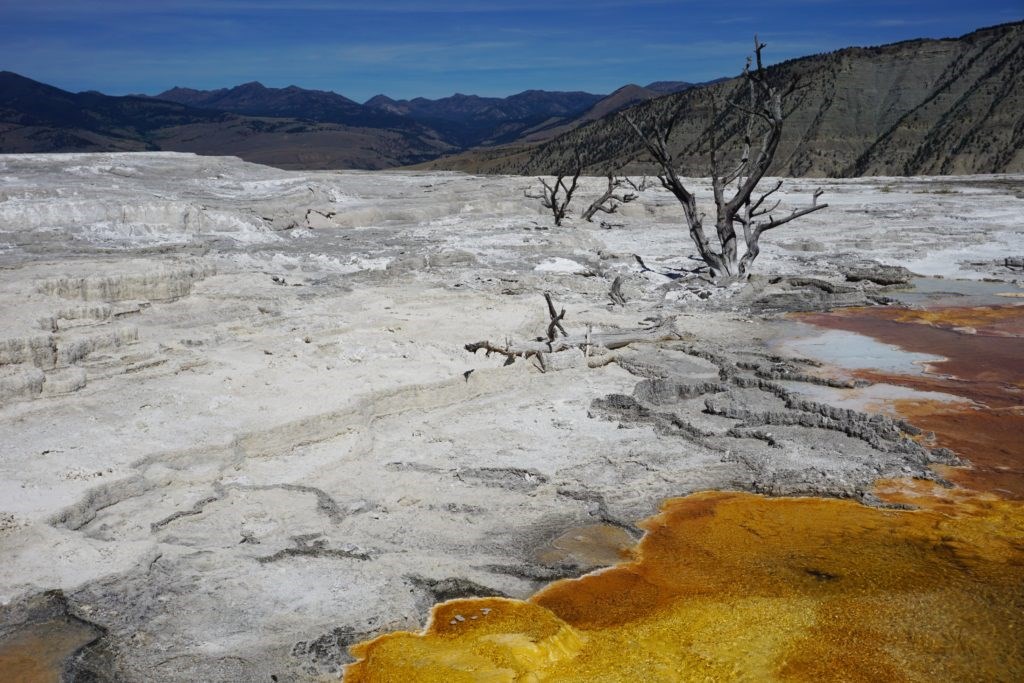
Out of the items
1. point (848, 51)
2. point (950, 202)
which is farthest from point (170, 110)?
point (950, 202)

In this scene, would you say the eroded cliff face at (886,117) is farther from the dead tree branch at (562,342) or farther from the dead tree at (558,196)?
the dead tree branch at (562,342)

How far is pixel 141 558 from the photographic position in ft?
14.4

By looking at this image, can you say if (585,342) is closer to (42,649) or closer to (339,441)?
(339,441)

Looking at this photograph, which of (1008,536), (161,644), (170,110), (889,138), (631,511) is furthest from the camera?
(170,110)

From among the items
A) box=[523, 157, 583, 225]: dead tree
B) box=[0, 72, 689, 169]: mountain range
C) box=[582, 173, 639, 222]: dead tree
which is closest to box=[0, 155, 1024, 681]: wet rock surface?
box=[523, 157, 583, 225]: dead tree

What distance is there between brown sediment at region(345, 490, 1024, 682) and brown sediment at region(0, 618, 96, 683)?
4.36 feet

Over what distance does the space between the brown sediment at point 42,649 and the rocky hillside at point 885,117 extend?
42668mm

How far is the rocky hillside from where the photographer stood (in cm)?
4538

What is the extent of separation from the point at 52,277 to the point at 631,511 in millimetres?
6985

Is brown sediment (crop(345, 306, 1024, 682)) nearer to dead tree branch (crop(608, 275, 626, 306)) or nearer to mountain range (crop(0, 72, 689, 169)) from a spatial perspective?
dead tree branch (crop(608, 275, 626, 306))

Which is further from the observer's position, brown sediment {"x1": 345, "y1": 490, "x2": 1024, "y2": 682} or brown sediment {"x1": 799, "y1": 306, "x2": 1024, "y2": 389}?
brown sediment {"x1": 799, "y1": 306, "x2": 1024, "y2": 389}

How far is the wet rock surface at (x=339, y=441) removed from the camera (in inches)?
164

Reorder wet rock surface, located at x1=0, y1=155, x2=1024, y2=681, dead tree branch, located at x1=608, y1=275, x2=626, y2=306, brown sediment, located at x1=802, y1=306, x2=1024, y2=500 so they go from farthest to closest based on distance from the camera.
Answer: dead tree branch, located at x1=608, y1=275, x2=626, y2=306 → brown sediment, located at x1=802, y1=306, x2=1024, y2=500 → wet rock surface, located at x1=0, y1=155, x2=1024, y2=681

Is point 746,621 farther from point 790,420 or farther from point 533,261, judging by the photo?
point 533,261
